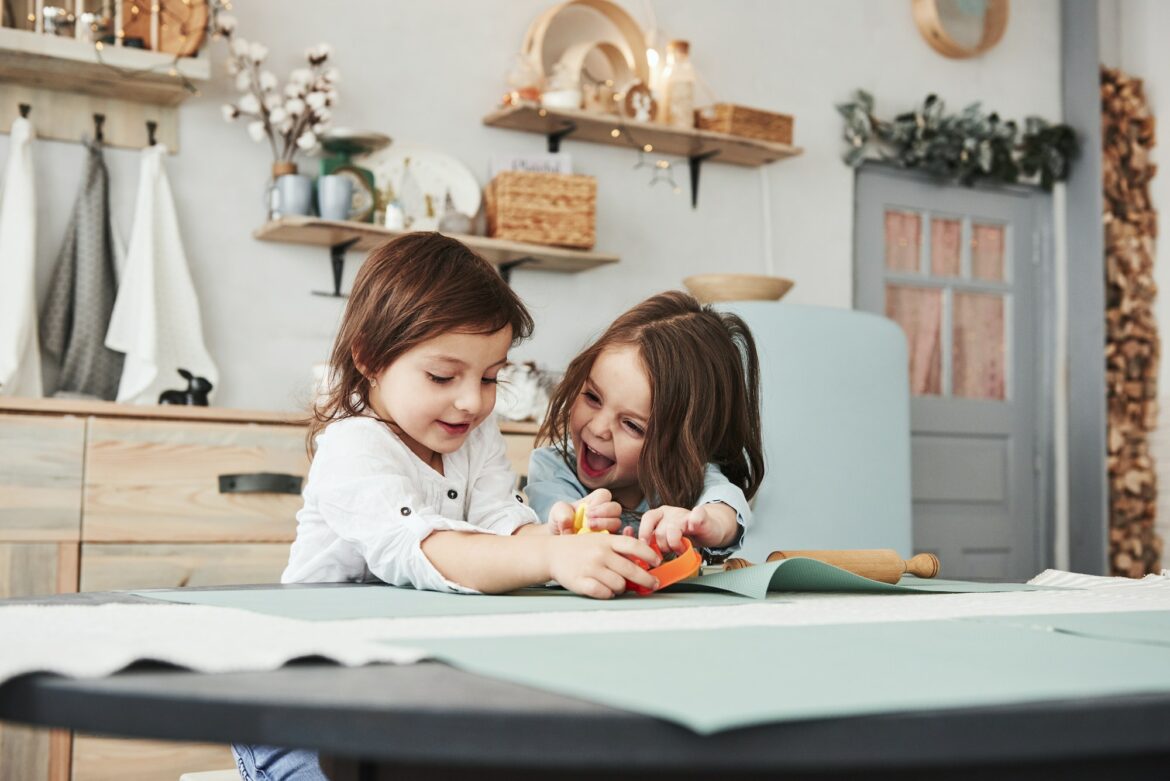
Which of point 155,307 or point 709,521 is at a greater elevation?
point 155,307

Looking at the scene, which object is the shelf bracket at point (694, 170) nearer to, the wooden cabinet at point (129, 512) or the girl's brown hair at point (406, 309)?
the wooden cabinet at point (129, 512)

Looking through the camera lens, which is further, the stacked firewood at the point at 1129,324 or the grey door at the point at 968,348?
the stacked firewood at the point at 1129,324

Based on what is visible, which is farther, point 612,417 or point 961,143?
point 961,143

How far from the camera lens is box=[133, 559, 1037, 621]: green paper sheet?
0.80m

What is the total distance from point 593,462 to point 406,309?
0.45 metres

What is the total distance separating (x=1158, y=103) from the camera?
4840 millimetres

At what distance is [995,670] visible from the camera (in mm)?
526

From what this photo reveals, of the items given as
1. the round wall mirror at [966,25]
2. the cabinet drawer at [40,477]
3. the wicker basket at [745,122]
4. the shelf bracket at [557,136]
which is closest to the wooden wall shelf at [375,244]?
the shelf bracket at [557,136]

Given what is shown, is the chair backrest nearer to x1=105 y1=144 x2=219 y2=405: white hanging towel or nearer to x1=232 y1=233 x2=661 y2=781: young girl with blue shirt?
x1=105 y1=144 x2=219 y2=405: white hanging towel

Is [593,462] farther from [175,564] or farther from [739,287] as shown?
Result: [739,287]

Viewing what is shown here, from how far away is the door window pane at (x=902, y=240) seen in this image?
14.4 ft

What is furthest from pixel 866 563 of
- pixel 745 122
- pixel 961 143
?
pixel 961 143

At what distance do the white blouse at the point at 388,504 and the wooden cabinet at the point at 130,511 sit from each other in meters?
1.10

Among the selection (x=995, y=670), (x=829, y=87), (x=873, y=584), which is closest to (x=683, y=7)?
(x=829, y=87)
